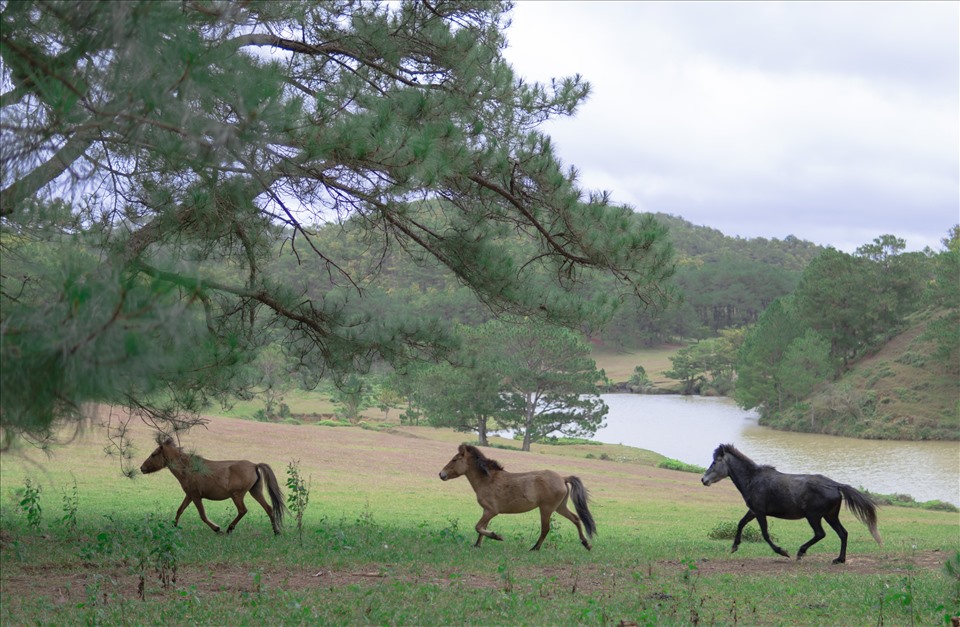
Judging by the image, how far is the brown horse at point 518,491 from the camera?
32.7 feet

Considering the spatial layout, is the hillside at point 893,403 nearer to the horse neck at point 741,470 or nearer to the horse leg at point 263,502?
the horse neck at point 741,470

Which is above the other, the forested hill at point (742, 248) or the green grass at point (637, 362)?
the forested hill at point (742, 248)

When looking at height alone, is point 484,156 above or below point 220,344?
above

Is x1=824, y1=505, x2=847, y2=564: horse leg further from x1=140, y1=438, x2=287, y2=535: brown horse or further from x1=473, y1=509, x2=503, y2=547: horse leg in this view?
x1=140, y1=438, x2=287, y2=535: brown horse

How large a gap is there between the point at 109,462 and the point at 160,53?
21726mm

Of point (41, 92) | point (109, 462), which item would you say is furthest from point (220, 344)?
point (109, 462)

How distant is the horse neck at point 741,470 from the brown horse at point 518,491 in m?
2.03

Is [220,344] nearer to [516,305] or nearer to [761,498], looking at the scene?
[516,305]

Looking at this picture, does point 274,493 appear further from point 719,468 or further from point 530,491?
point 719,468

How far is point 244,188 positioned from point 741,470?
6.92 meters

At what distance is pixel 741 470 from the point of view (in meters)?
10.7

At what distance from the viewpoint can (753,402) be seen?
194ft

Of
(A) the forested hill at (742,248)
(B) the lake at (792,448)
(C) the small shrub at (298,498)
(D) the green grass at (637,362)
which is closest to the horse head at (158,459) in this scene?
(C) the small shrub at (298,498)

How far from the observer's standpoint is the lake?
34.7 meters
